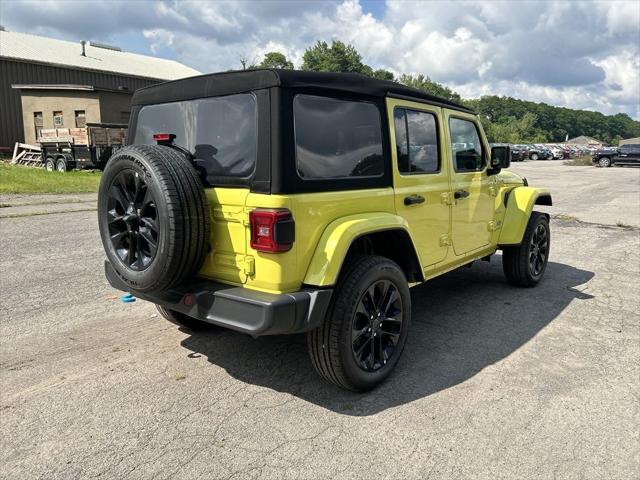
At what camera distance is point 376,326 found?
3355 millimetres

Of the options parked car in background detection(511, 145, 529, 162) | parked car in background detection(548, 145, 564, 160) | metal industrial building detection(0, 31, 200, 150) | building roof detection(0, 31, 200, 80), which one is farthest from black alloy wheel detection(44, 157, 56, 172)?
parked car in background detection(548, 145, 564, 160)

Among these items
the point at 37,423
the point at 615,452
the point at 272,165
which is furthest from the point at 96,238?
the point at 615,452

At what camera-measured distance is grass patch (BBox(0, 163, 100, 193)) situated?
1492cm

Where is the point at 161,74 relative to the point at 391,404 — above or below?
above

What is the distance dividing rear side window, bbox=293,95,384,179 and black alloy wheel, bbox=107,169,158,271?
93 cm

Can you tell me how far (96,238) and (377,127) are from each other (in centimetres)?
594

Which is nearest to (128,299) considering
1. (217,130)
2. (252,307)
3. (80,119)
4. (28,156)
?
(217,130)

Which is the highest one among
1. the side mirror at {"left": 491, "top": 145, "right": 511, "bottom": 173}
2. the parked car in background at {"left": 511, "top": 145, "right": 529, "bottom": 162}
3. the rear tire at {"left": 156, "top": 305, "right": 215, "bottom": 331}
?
the parked car in background at {"left": 511, "top": 145, "right": 529, "bottom": 162}

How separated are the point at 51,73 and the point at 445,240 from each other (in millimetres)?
33686

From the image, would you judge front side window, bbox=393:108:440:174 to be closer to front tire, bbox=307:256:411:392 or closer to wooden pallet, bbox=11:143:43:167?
front tire, bbox=307:256:411:392

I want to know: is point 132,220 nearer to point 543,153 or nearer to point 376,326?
point 376,326

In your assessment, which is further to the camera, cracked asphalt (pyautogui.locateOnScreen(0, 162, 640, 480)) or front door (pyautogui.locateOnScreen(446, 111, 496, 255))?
front door (pyautogui.locateOnScreen(446, 111, 496, 255))

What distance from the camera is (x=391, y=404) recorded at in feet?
10.4

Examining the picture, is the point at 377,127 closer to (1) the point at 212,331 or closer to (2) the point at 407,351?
(2) the point at 407,351
